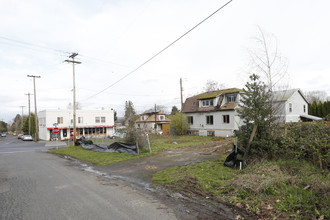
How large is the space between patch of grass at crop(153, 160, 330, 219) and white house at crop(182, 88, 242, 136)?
18.3 m

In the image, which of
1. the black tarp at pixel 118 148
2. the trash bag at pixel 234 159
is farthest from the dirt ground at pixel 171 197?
the black tarp at pixel 118 148

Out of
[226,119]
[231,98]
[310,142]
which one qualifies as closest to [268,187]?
[310,142]

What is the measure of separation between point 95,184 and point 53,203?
7.44 feet

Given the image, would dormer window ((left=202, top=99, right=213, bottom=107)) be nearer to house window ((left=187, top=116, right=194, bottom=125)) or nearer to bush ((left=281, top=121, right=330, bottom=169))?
house window ((left=187, top=116, right=194, bottom=125))

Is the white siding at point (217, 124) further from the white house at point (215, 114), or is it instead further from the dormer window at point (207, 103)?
the dormer window at point (207, 103)

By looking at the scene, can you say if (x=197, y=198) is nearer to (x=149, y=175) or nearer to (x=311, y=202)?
(x=311, y=202)

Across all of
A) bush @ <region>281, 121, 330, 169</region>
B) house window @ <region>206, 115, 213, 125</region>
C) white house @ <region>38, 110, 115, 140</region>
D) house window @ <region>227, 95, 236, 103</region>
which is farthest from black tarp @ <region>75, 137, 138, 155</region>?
white house @ <region>38, 110, 115, 140</region>

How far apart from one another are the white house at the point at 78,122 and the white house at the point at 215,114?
2326 cm

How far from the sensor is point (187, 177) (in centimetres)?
781

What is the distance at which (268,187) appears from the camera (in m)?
5.77

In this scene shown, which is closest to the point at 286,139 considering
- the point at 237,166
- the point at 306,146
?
the point at 306,146

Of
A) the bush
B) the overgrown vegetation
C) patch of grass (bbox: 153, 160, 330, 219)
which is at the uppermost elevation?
the overgrown vegetation

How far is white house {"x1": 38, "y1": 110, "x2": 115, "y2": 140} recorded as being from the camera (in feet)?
141

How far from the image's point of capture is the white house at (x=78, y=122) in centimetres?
4297
